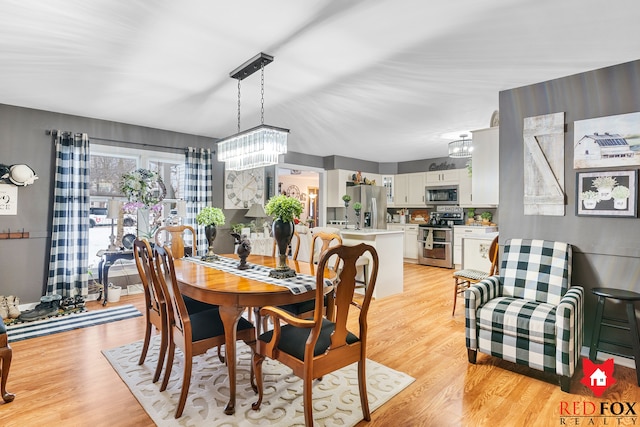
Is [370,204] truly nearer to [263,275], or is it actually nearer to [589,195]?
[589,195]

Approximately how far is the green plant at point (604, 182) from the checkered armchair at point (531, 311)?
55cm

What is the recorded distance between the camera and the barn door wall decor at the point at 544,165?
9.77 feet

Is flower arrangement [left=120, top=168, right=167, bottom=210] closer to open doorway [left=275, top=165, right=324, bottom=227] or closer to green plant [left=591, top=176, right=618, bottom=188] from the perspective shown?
open doorway [left=275, top=165, right=324, bottom=227]

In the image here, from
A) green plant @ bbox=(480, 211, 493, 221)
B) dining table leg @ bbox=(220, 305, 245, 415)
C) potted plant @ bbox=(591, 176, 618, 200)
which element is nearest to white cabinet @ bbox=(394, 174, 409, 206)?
green plant @ bbox=(480, 211, 493, 221)

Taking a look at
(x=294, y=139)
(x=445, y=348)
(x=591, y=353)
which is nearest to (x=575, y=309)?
(x=591, y=353)

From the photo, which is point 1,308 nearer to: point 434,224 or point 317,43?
point 317,43

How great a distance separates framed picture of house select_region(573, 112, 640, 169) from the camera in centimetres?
264

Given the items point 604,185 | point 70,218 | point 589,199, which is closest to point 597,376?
point 589,199

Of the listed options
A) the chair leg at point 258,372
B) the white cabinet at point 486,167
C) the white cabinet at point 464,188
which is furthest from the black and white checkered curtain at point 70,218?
the white cabinet at point 464,188

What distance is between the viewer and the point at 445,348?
2.99 m

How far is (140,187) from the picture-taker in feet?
15.4

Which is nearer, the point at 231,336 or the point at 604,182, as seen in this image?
the point at 231,336

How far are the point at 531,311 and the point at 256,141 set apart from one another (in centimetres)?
261

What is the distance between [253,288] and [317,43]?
6.02 ft
